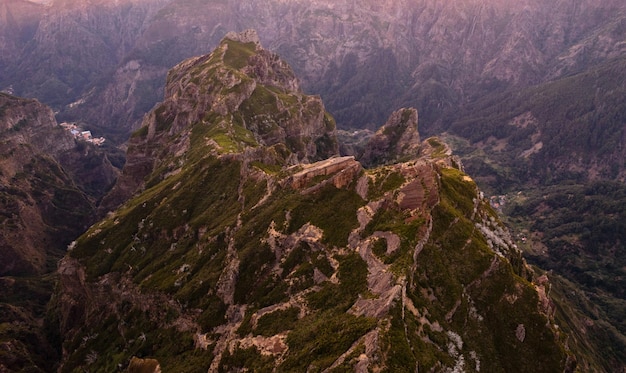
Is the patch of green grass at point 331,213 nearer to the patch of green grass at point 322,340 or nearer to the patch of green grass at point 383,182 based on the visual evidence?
the patch of green grass at point 383,182

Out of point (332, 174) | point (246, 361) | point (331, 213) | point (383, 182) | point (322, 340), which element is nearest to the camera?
point (322, 340)

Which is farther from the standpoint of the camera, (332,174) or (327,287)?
(332,174)

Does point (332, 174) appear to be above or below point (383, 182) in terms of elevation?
above

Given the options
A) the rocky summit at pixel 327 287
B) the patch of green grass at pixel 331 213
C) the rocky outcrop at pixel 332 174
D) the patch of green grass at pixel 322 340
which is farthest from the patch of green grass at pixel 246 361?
the rocky outcrop at pixel 332 174

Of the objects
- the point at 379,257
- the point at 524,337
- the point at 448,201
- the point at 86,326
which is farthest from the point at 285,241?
the point at 86,326

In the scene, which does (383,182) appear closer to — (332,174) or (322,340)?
(332,174)

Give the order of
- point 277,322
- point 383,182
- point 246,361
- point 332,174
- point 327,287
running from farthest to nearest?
point 332,174 < point 383,182 < point 327,287 < point 277,322 < point 246,361

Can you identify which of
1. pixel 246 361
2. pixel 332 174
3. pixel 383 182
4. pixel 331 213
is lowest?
pixel 246 361

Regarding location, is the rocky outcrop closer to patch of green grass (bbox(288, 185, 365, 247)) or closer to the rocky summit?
the rocky summit

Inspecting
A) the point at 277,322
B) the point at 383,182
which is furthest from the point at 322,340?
the point at 383,182
